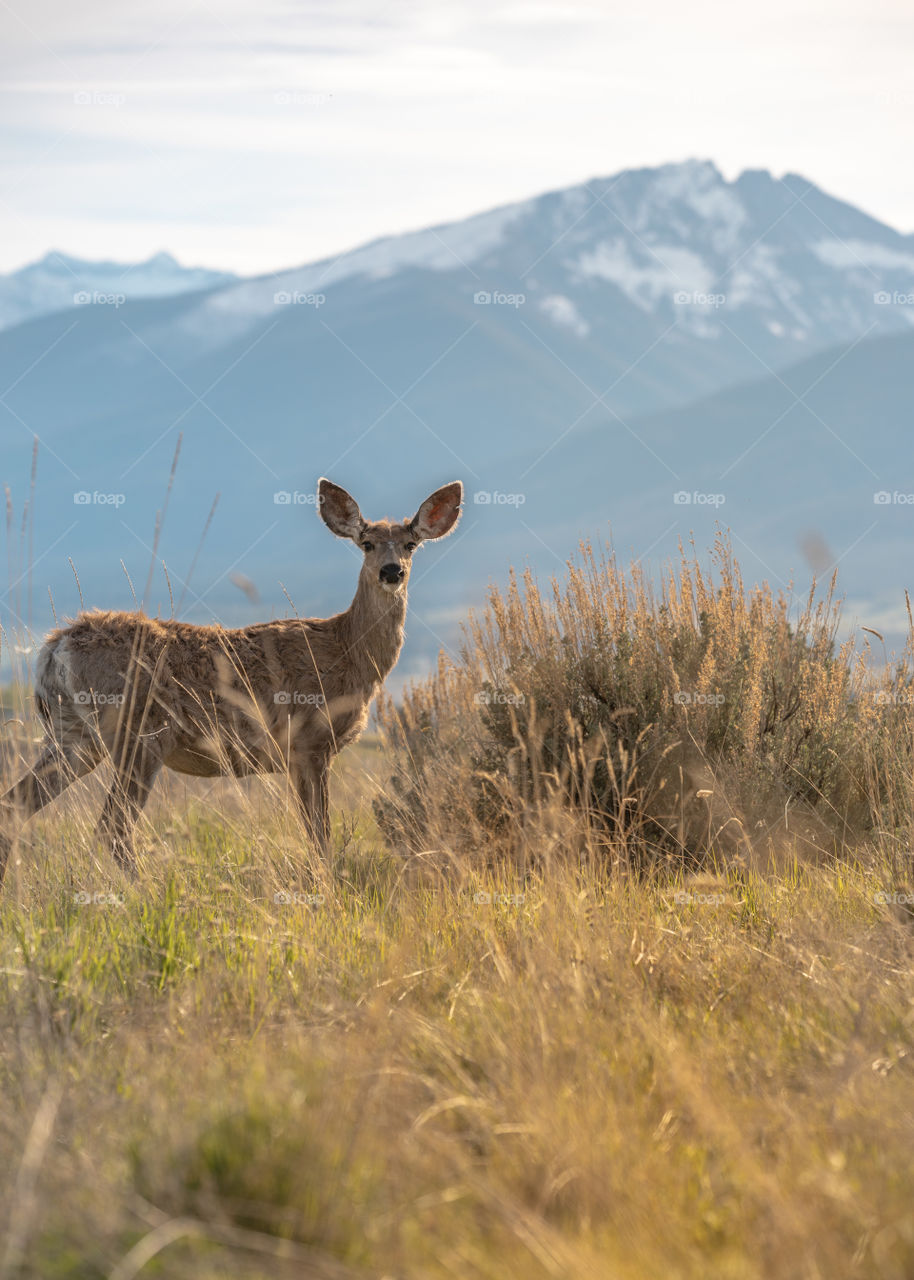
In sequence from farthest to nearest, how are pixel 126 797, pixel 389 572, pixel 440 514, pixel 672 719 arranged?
pixel 440 514 < pixel 389 572 < pixel 672 719 < pixel 126 797

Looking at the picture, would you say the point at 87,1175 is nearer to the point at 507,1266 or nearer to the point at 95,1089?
the point at 95,1089

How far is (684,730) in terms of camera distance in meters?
6.60

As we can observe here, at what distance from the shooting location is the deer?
646cm

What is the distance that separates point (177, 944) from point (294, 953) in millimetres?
429

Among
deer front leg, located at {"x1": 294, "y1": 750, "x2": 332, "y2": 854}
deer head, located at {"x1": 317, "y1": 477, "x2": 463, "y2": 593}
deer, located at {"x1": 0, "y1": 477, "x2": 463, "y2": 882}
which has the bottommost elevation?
deer front leg, located at {"x1": 294, "y1": 750, "x2": 332, "y2": 854}

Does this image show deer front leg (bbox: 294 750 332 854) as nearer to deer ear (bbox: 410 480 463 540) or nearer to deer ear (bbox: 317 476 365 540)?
deer ear (bbox: 317 476 365 540)

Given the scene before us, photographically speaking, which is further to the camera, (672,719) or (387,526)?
(387,526)

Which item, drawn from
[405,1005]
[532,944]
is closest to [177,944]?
[405,1005]

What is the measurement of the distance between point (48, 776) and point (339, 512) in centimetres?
240

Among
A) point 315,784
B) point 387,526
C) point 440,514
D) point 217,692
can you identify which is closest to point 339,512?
point 387,526

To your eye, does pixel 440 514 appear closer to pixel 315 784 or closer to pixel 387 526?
pixel 387 526

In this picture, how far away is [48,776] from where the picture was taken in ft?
21.5

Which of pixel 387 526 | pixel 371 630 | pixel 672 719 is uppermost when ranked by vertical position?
pixel 387 526

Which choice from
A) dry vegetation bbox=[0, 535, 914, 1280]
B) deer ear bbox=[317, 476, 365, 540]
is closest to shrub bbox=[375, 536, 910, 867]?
dry vegetation bbox=[0, 535, 914, 1280]
